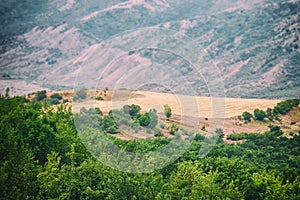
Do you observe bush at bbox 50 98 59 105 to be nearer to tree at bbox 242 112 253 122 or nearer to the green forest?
tree at bbox 242 112 253 122

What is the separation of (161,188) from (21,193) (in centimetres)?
935

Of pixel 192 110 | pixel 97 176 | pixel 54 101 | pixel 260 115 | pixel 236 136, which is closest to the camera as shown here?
pixel 97 176

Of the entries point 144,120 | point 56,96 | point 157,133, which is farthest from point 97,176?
point 56,96

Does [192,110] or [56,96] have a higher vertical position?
[56,96]

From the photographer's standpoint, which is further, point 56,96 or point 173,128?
point 56,96

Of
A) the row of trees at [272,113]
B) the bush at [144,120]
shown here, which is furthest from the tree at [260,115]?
the bush at [144,120]

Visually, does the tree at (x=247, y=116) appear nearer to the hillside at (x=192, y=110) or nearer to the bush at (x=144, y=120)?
the hillside at (x=192, y=110)

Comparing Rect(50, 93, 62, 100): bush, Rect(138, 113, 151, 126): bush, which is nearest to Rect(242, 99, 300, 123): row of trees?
Rect(138, 113, 151, 126): bush

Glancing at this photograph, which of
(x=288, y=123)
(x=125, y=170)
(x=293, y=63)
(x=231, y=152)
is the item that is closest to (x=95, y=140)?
(x=125, y=170)

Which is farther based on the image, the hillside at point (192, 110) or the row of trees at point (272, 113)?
the row of trees at point (272, 113)

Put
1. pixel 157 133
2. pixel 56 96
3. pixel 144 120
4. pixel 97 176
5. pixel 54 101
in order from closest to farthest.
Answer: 1. pixel 97 176
2. pixel 144 120
3. pixel 157 133
4. pixel 54 101
5. pixel 56 96

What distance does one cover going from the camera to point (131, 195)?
109 ft

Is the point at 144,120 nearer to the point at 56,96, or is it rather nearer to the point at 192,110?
the point at 192,110

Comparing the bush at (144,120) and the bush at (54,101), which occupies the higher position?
the bush at (54,101)
